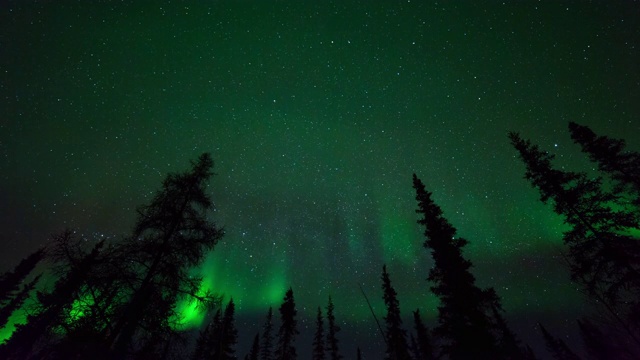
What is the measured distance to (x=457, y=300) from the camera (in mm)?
15883

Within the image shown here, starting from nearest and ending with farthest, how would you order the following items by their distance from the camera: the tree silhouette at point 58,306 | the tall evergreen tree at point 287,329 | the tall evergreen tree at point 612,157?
the tree silhouette at point 58,306 → the tall evergreen tree at point 612,157 → the tall evergreen tree at point 287,329

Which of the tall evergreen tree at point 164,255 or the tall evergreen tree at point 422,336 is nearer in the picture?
the tall evergreen tree at point 164,255

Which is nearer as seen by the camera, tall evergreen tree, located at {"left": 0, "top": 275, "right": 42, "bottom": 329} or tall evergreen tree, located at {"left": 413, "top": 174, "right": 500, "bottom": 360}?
tall evergreen tree, located at {"left": 413, "top": 174, "right": 500, "bottom": 360}

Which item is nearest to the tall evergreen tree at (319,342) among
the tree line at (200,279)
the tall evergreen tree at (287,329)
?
the tall evergreen tree at (287,329)

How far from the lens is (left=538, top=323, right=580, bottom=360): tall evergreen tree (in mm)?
42625

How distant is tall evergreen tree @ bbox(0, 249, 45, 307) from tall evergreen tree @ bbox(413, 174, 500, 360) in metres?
54.8

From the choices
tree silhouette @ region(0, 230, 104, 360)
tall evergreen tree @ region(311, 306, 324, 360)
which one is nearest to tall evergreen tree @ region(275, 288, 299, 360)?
tall evergreen tree @ region(311, 306, 324, 360)

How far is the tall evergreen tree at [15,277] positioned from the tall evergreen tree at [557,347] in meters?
81.4

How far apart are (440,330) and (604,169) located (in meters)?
13.2

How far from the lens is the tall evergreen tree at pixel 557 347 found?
42625 mm

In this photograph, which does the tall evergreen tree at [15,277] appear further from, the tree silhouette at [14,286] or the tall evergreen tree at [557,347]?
the tall evergreen tree at [557,347]

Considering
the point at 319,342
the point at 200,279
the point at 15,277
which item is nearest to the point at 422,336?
the point at 319,342

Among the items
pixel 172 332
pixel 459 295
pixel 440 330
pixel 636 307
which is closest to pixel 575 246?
pixel 636 307

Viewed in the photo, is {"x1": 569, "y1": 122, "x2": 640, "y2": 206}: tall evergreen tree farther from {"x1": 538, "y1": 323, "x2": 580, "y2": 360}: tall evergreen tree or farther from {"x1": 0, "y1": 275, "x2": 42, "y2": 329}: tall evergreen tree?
Result: {"x1": 0, "y1": 275, "x2": 42, "y2": 329}: tall evergreen tree
